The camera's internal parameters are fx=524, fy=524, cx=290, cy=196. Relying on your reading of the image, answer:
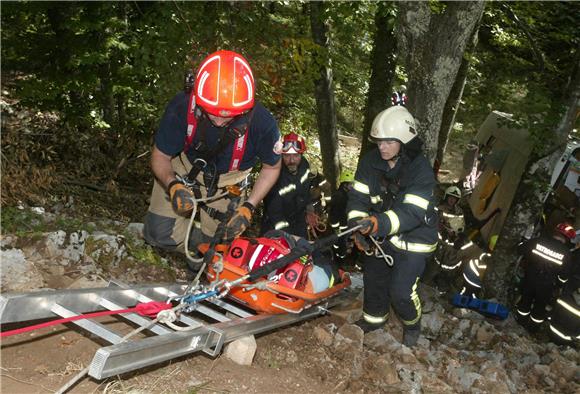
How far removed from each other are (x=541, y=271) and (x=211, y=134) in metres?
4.82

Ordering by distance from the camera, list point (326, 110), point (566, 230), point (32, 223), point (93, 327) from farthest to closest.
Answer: point (326, 110), point (566, 230), point (32, 223), point (93, 327)

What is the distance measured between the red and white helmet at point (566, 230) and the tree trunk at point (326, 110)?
3.91 m

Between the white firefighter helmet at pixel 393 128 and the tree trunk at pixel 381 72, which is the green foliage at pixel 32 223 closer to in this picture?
the white firefighter helmet at pixel 393 128

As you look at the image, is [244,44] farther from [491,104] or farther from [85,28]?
[491,104]

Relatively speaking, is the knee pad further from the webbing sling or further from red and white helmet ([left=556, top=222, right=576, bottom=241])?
red and white helmet ([left=556, top=222, right=576, bottom=241])

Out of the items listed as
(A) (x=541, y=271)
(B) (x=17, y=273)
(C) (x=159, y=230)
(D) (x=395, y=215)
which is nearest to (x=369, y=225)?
(D) (x=395, y=215)

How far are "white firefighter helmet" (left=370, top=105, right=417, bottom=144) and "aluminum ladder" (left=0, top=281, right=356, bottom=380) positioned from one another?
1754 millimetres

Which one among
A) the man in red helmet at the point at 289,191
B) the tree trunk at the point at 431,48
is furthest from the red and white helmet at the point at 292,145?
the tree trunk at the point at 431,48

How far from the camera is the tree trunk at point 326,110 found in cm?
809

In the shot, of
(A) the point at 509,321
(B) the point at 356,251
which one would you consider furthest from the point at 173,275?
(A) the point at 509,321

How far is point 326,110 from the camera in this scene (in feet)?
29.5

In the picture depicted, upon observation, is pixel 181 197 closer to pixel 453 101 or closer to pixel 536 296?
pixel 536 296

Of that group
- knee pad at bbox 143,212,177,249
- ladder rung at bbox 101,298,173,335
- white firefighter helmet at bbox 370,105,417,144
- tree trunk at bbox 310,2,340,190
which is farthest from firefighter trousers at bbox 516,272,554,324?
ladder rung at bbox 101,298,173,335

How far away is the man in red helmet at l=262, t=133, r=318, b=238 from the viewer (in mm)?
6266
